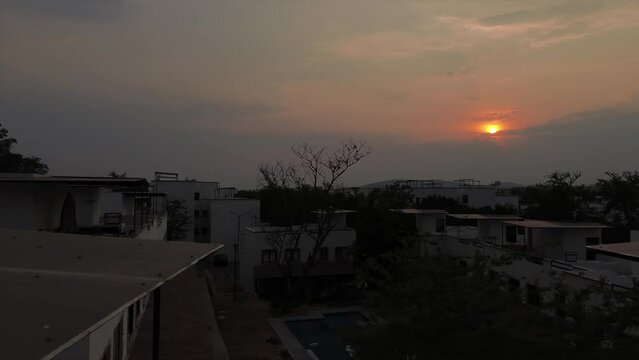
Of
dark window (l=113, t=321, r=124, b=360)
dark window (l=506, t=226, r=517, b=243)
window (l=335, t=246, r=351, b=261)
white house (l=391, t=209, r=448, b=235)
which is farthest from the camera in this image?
white house (l=391, t=209, r=448, b=235)

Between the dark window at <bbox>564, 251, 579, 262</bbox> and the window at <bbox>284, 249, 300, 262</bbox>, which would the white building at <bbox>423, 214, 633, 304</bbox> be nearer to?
the dark window at <bbox>564, 251, 579, 262</bbox>

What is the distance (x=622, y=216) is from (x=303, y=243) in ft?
89.2

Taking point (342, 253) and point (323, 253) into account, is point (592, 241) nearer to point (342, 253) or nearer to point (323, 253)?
point (342, 253)

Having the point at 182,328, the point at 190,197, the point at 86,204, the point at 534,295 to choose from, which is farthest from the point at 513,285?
the point at 190,197

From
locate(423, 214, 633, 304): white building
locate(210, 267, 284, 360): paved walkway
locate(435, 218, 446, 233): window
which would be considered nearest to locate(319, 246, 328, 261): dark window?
locate(210, 267, 284, 360): paved walkway

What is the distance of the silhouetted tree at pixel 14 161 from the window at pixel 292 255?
794 inches

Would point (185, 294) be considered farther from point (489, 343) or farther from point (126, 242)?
point (126, 242)

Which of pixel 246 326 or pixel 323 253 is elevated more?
pixel 323 253

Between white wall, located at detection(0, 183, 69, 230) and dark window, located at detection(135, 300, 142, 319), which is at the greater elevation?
white wall, located at detection(0, 183, 69, 230)

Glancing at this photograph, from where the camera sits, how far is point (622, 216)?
1646 inches

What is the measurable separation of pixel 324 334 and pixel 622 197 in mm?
30433

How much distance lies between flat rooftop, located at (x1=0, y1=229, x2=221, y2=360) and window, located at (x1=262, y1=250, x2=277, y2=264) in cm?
2765

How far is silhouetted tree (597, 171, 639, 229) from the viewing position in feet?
134

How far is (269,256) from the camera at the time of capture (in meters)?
31.3
